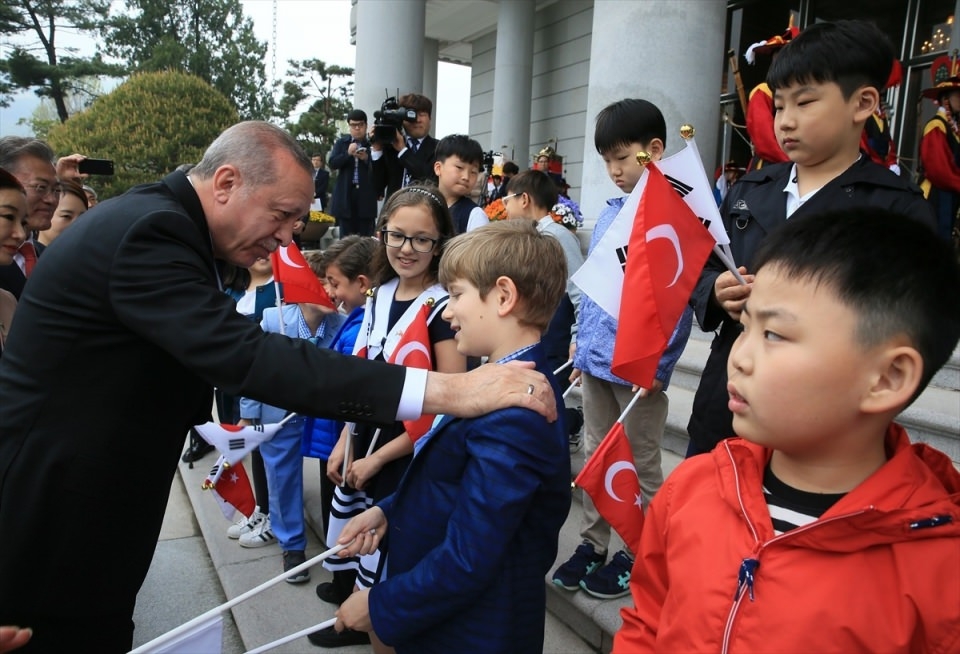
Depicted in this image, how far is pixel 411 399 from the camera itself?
5.80 ft

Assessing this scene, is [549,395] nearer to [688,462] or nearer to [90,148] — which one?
[688,462]

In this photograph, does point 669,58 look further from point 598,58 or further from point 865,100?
point 865,100

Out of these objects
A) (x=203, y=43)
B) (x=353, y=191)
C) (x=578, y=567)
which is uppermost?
(x=203, y=43)

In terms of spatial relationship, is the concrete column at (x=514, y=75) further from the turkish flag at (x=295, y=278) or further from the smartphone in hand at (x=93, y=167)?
the turkish flag at (x=295, y=278)

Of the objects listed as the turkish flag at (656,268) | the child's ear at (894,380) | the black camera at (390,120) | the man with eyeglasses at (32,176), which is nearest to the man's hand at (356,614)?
the turkish flag at (656,268)

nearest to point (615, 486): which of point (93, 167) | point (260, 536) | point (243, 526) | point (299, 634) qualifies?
point (299, 634)

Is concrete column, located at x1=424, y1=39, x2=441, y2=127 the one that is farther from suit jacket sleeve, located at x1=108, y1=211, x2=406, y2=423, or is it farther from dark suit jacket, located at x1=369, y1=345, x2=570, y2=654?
dark suit jacket, located at x1=369, y1=345, x2=570, y2=654

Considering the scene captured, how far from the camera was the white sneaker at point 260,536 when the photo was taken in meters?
3.91

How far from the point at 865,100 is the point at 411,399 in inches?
63.0

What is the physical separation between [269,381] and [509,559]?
765 mm

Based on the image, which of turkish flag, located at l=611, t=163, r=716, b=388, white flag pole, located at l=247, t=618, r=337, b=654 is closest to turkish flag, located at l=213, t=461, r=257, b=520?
white flag pole, located at l=247, t=618, r=337, b=654

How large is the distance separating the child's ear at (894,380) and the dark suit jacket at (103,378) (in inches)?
43.4

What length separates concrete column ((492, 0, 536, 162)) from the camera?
45.1 ft

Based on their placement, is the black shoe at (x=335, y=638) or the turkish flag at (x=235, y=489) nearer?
the black shoe at (x=335, y=638)
